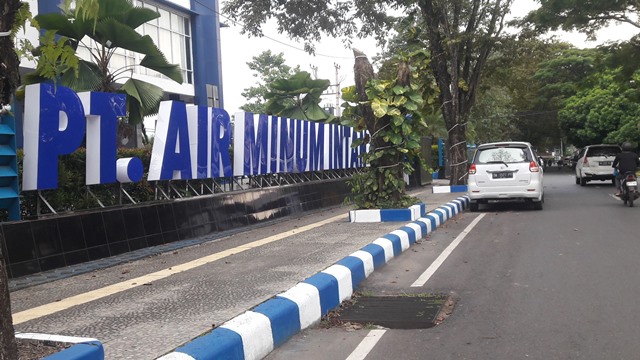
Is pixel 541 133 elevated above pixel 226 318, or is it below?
above

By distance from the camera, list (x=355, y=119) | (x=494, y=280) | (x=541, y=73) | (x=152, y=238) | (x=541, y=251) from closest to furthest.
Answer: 1. (x=494, y=280)
2. (x=541, y=251)
3. (x=152, y=238)
4. (x=355, y=119)
5. (x=541, y=73)

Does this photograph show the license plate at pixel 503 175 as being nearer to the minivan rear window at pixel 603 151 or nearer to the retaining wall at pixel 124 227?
the retaining wall at pixel 124 227

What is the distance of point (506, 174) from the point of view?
13.5 m

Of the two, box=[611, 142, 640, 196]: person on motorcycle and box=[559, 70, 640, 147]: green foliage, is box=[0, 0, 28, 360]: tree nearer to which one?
box=[611, 142, 640, 196]: person on motorcycle

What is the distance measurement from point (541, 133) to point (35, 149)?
165 feet

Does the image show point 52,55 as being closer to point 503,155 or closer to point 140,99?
point 140,99

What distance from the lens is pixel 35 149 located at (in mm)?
7090

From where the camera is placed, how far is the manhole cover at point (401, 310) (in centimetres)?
484

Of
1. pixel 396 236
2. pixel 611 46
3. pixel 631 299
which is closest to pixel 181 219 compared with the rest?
pixel 396 236

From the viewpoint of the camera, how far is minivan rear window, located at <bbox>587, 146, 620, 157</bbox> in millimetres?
21962

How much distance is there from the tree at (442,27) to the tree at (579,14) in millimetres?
1111

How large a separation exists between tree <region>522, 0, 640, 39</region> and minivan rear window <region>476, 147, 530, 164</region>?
6.07 m

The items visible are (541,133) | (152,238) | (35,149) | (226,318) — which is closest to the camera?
(226,318)

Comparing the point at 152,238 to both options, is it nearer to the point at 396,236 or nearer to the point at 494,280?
the point at 396,236
